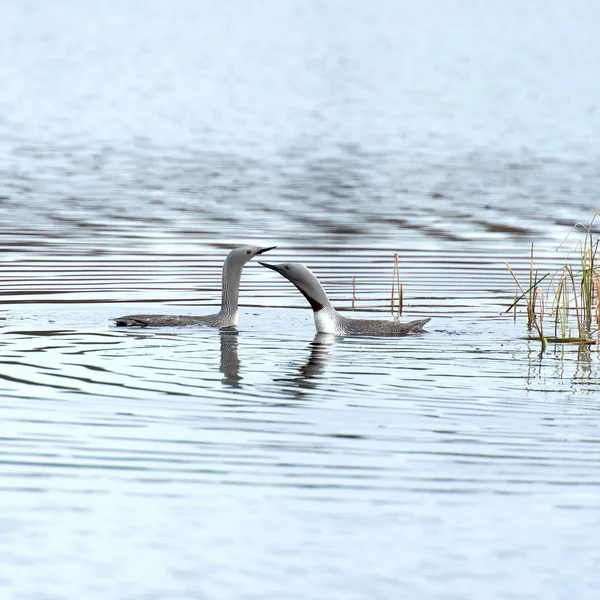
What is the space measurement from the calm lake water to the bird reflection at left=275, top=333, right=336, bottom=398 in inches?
1.7

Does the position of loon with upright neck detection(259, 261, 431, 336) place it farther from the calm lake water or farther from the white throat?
the calm lake water

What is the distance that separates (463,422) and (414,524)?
2.46 metres

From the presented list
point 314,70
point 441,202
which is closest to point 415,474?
point 441,202

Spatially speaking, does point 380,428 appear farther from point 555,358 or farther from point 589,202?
point 589,202

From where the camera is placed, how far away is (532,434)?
1077 centimetres

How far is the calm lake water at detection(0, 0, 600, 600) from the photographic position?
8320mm

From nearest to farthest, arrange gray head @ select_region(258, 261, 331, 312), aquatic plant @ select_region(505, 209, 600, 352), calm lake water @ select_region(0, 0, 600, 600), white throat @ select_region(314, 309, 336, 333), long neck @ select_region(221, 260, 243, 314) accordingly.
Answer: calm lake water @ select_region(0, 0, 600, 600) < aquatic plant @ select_region(505, 209, 600, 352) < white throat @ select_region(314, 309, 336, 333) < gray head @ select_region(258, 261, 331, 312) < long neck @ select_region(221, 260, 243, 314)

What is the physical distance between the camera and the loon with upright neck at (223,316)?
15.5 meters

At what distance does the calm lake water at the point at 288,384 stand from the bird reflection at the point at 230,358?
0.05m

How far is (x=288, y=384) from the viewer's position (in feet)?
41.6

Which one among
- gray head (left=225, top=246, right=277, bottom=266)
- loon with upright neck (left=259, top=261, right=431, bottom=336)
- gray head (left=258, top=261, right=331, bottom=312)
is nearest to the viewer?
loon with upright neck (left=259, top=261, right=431, bottom=336)

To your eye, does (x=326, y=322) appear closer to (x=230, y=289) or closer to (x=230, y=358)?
(x=230, y=289)

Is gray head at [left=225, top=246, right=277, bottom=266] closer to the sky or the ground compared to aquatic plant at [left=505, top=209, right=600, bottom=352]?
closer to the sky

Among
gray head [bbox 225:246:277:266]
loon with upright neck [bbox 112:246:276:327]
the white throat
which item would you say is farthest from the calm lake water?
gray head [bbox 225:246:277:266]
